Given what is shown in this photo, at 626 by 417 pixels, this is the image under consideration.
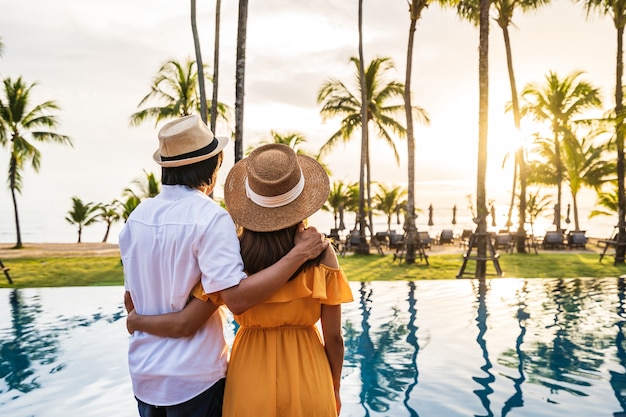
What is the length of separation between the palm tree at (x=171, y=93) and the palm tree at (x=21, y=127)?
5.78m

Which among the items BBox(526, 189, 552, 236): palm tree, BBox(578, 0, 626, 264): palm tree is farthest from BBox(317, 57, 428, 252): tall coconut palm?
BBox(526, 189, 552, 236): palm tree

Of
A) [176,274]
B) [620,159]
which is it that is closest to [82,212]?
[620,159]

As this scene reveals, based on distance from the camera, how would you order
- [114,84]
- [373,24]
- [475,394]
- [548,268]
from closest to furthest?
[475,394]
[548,268]
[114,84]
[373,24]

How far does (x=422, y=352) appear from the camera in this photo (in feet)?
20.3

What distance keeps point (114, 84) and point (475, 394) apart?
53.0 ft

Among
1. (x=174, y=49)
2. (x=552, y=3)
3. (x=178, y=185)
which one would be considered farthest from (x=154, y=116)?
(x=178, y=185)

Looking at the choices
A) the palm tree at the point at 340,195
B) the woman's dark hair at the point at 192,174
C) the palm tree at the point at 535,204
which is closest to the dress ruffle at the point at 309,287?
the woman's dark hair at the point at 192,174

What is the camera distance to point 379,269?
14.5 m

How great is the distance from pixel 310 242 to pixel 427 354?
4.67 metres

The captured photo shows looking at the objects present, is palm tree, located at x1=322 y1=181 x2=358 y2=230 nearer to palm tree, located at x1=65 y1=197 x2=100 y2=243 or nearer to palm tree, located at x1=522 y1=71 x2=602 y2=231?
palm tree, located at x1=522 y1=71 x2=602 y2=231

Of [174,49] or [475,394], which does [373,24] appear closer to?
[174,49]

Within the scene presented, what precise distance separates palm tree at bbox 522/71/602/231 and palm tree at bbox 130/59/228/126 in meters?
15.0

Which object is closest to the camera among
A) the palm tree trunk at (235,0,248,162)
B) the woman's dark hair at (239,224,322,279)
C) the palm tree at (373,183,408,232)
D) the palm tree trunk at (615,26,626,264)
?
the woman's dark hair at (239,224,322,279)

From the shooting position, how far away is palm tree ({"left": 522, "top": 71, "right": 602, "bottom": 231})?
1032 inches
